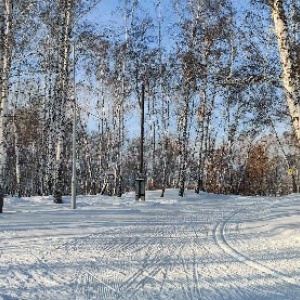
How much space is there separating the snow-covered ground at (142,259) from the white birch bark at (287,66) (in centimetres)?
292

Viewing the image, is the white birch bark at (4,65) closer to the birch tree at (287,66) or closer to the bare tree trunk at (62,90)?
the bare tree trunk at (62,90)

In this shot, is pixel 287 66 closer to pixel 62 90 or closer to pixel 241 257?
pixel 241 257

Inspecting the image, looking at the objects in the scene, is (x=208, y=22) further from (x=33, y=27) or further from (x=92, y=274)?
(x=92, y=274)

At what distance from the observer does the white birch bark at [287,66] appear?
11141 millimetres

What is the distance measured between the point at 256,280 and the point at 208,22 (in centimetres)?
2254

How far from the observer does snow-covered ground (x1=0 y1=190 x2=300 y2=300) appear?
21.4 ft

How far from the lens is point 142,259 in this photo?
8.58 metres

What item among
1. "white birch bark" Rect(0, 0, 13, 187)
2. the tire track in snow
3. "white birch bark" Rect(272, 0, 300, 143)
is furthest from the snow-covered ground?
"white birch bark" Rect(0, 0, 13, 187)

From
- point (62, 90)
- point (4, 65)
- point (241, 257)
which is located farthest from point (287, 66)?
point (62, 90)

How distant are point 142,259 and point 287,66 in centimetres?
576

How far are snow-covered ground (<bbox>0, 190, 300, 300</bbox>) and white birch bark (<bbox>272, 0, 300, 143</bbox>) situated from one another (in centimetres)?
292

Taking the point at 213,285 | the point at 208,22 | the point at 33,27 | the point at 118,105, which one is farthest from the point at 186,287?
the point at 118,105

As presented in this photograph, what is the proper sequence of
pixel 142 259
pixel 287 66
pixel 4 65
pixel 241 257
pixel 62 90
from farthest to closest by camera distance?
pixel 62 90 < pixel 4 65 < pixel 287 66 < pixel 241 257 < pixel 142 259

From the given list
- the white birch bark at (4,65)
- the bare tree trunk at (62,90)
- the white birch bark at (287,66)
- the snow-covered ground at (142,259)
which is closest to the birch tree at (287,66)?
the white birch bark at (287,66)
